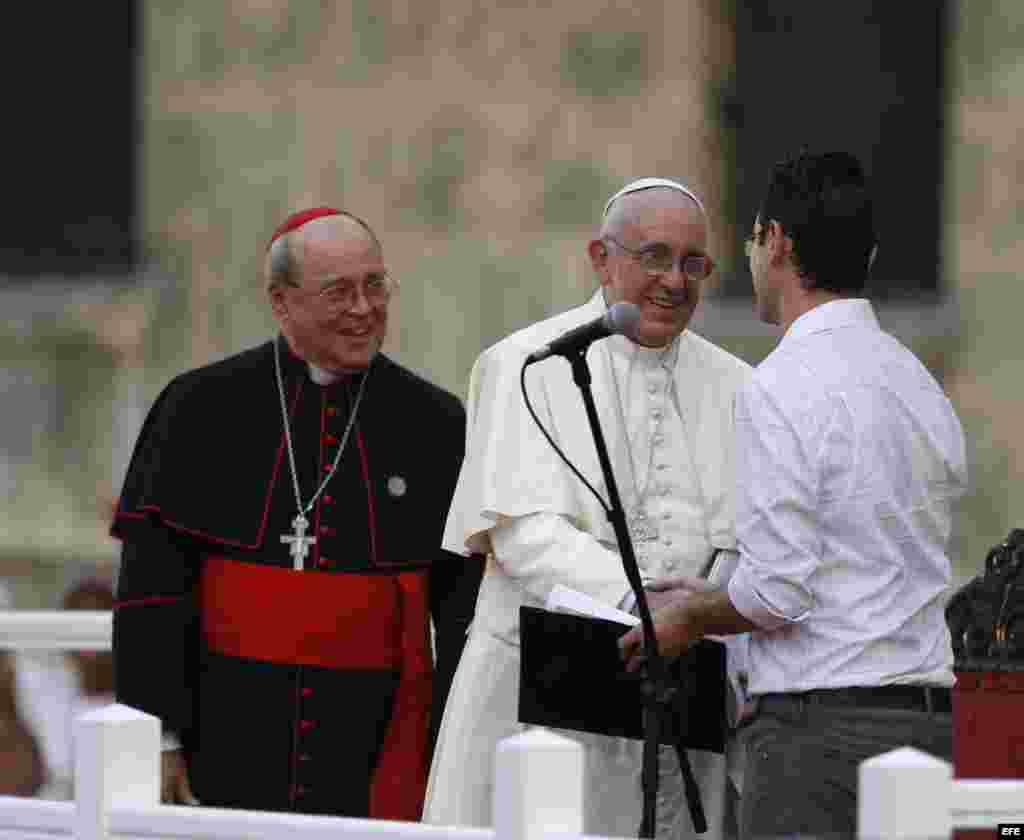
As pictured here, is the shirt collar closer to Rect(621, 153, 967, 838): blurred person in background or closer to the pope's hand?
Rect(621, 153, 967, 838): blurred person in background

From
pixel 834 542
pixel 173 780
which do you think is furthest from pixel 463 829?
pixel 173 780

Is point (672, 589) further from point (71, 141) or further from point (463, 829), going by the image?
point (71, 141)

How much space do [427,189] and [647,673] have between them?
287 inches

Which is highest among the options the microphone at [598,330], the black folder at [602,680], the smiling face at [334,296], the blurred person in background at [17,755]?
the smiling face at [334,296]

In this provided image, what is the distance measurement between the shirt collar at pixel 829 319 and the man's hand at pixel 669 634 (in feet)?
1.67

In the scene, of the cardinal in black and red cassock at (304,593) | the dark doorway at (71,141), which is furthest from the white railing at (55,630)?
the dark doorway at (71,141)

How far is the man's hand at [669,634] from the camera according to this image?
4.91 metres

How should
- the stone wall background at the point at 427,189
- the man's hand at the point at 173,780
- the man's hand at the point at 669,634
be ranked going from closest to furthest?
the man's hand at the point at 669,634 < the man's hand at the point at 173,780 < the stone wall background at the point at 427,189

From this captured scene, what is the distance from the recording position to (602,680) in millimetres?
5074

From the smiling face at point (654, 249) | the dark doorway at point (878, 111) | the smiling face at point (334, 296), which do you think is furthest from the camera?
the dark doorway at point (878, 111)

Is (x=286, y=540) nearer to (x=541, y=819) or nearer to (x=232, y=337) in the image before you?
(x=541, y=819)

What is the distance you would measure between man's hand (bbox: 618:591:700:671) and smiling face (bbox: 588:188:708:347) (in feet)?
2.12

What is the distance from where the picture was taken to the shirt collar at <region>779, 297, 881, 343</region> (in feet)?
15.7

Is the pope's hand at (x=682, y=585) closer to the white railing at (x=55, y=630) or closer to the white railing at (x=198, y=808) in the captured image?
the white railing at (x=198, y=808)
